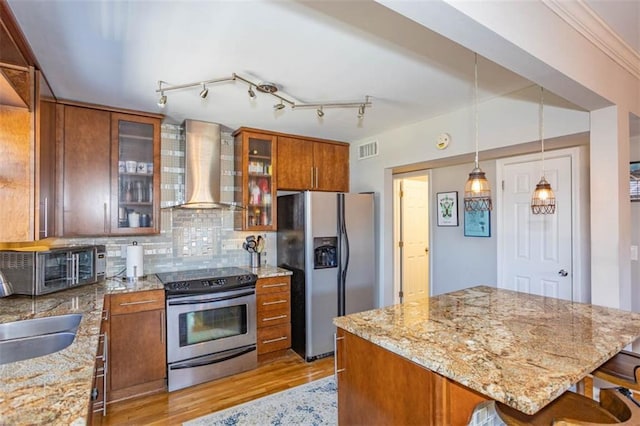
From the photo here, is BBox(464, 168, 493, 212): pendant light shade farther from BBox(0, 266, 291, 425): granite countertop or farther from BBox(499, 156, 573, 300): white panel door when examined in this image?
BBox(0, 266, 291, 425): granite countertop

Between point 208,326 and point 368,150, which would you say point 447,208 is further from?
point 208,326

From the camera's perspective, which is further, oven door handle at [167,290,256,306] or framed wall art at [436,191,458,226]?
framed wall art at [436,191,458,226]

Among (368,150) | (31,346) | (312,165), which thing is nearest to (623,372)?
(31,346)

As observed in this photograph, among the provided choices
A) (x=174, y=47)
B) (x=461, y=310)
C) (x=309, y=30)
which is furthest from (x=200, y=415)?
(x=309, y=30)

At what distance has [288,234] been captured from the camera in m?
3.73

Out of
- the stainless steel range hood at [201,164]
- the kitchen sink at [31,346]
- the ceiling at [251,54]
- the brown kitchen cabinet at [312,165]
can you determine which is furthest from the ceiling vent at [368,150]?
the kitchen sink at [31,346]

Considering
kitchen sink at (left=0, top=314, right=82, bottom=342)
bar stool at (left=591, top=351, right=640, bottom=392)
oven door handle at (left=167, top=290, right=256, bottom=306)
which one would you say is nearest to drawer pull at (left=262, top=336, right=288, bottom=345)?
oven door handle at (left=167, top=290, right=256, bottom=306)

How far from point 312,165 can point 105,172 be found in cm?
211

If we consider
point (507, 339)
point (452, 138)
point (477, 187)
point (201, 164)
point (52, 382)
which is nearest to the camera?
point (52, 382)

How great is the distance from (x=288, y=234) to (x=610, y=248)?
8.91 feet

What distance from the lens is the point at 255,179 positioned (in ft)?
12.2

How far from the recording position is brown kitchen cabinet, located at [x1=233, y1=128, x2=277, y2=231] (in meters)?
3.62

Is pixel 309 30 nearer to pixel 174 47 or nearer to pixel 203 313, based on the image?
pixel 174 47

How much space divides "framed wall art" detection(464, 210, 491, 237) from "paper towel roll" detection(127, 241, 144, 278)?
11.3 ft
